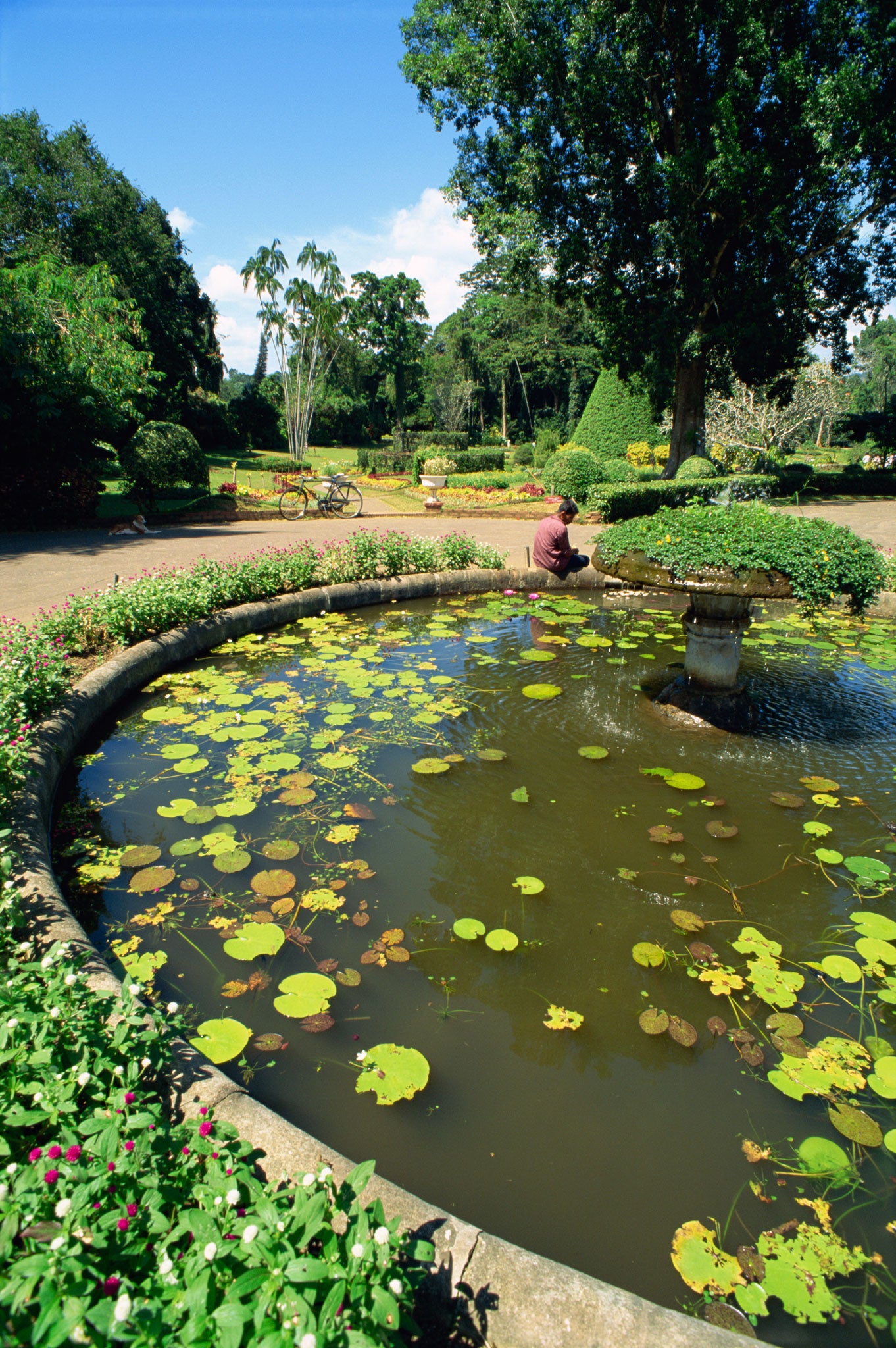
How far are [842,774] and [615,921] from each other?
7.25ft

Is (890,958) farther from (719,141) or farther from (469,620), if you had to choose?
(719,141)

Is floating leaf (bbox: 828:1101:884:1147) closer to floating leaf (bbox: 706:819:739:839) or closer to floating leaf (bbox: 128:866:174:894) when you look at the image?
floating leaf (bbox: 706:819:739:839)

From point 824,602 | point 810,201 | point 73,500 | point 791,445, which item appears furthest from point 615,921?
point 791,445

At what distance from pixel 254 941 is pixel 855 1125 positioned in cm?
213

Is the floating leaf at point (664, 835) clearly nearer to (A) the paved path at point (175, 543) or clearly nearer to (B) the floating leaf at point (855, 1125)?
(B) the floating leaf at point (855, 1125)

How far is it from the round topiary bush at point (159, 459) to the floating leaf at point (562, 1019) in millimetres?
13629

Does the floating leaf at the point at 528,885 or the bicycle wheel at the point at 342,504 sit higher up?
the bicycle wheel at the point at 342,504

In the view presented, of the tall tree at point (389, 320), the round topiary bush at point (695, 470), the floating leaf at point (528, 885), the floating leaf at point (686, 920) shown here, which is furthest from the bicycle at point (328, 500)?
the tall tree at point (389, 320)

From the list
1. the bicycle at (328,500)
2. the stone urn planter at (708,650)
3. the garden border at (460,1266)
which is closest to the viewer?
the garden border at (460,1266)

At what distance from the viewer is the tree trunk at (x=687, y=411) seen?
19000mm

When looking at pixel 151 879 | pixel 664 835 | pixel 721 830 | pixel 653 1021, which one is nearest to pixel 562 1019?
pixel 653 1021

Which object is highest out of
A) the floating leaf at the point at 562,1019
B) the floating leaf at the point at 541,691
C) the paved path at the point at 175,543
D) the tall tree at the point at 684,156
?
the tall tree at the point at 684,156

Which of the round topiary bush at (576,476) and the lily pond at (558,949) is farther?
the round topiary bush at (576,476)

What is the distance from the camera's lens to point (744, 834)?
11.8 ft
